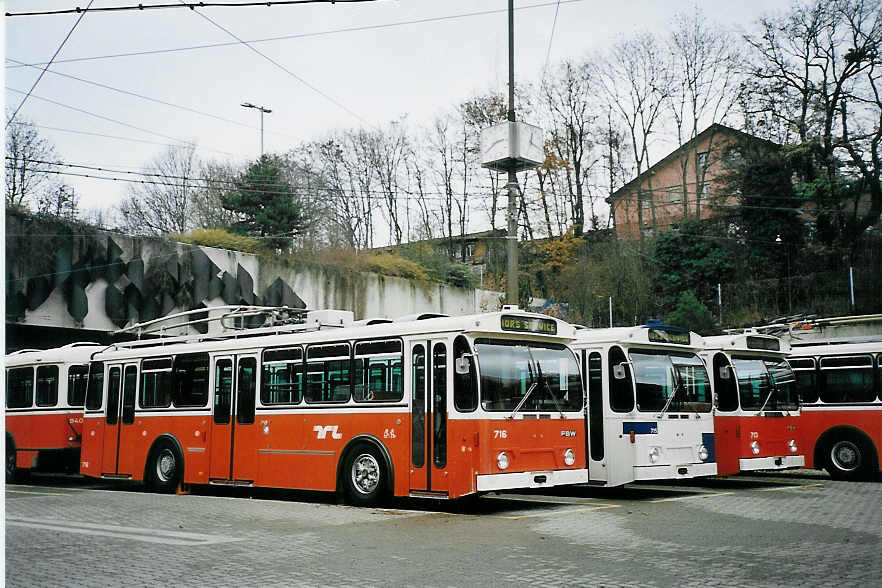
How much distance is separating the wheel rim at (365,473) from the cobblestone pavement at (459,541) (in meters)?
0.52

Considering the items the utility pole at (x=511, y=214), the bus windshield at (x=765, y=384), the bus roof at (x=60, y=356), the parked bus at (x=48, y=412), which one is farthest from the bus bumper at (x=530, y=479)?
the parked bus at (x=48, y=412)

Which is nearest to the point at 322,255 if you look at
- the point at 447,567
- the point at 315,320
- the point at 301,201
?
the point at 301,201

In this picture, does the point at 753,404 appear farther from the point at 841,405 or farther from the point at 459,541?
the point at 459,541

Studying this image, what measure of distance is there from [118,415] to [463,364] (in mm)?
9829

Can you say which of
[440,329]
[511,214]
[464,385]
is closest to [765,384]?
[511,214]

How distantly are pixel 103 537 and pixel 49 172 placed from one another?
18.4 meters

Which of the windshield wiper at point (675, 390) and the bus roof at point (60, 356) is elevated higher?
the bus roof at point (60, 356)

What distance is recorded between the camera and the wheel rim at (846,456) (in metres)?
19.6

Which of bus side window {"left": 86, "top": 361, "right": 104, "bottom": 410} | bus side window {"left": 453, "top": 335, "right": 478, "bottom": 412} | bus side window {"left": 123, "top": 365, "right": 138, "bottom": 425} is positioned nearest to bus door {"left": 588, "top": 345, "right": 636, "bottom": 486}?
bus side window {"left": 453, "top": 335, "right": 478, "bottom": 412}

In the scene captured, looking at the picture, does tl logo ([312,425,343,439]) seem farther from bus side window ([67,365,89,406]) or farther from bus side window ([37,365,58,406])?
bus side window ([37,365,58,406])

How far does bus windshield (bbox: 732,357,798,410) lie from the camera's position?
18.4 meters

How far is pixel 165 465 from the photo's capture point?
19.0m

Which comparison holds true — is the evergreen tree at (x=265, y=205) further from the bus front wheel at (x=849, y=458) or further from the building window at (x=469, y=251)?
the bus front wheel at (x=849, y=458)

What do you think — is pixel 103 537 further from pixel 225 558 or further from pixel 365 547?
pixel 365 547
